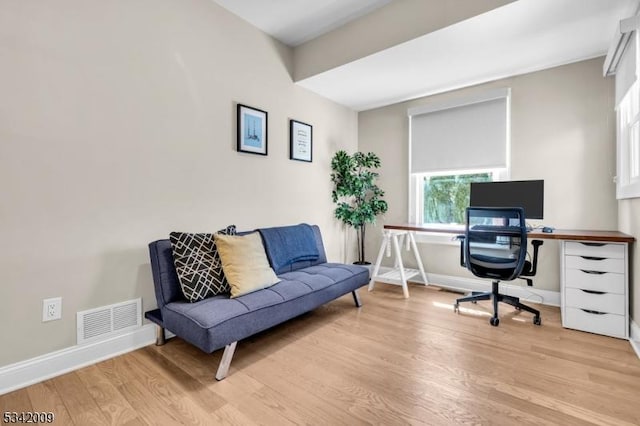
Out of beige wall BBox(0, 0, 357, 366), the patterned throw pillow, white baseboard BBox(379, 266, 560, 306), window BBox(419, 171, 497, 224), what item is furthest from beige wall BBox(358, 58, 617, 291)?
the patterned throw pillow

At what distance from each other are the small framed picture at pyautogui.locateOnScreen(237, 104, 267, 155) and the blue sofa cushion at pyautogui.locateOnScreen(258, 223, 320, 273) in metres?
0.81

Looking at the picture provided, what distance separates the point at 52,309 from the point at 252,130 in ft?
6.62

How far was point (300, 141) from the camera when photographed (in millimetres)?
3459

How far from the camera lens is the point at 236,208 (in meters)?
2.81

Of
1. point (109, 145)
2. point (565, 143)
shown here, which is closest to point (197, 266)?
point (109, 145)

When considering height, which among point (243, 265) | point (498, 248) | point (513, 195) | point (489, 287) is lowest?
point (489, 287)

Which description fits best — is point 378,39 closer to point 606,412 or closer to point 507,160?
point 507,160

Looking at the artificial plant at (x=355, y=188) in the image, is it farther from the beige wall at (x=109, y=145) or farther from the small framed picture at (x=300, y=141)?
the beige wall at (x=109, y=145)

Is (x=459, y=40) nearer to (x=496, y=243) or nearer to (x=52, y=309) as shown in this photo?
(x=496, y=243)

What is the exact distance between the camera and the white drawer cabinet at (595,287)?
2242mm

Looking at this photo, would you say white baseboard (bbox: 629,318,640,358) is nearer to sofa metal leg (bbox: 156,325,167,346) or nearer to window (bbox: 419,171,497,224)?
window (bbox: 419,171,497,224)

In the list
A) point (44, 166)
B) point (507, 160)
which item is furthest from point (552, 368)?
point (44, 166)

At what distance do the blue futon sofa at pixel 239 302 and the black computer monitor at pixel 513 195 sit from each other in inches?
60.9

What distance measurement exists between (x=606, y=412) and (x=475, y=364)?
602 millimetres
